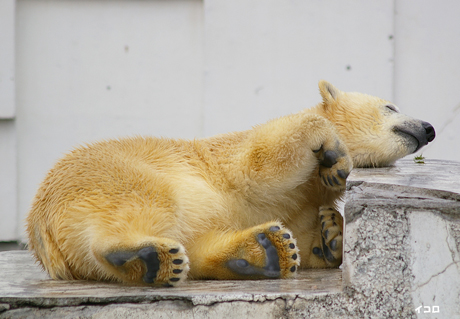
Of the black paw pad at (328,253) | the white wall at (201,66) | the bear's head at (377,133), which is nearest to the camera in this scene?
the black paw pad at (328,253)

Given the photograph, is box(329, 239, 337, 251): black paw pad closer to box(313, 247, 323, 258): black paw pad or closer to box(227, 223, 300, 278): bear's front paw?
box(313, 247, 323, 258): black paw pad

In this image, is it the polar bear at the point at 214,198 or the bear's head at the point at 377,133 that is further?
the bear's head at the point at 377,133

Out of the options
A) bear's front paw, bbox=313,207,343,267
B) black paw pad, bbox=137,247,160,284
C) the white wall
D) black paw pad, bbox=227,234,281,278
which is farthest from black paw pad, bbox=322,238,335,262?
the white wall

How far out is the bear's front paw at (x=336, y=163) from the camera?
2.54m

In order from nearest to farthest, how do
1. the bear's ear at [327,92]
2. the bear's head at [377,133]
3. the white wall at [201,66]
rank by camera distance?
the bear's head at [377,133], the bear's ear at [327,92], the white wall at [201,66]

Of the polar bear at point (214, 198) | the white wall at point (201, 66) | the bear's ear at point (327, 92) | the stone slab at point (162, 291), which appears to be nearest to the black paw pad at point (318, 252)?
the polar bear at point (214, 198)

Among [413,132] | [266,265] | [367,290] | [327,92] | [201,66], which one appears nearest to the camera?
[367,290]

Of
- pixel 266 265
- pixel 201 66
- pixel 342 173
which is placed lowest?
pixel 266 265

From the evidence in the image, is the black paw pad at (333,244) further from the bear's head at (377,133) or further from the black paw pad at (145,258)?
the black paw pad at (145,258)

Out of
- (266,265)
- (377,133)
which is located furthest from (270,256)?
(377,133)

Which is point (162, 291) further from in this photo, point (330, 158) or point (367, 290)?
point (330, 158)

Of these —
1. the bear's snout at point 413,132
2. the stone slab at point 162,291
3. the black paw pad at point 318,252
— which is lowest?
the black paw pad at point 318,252

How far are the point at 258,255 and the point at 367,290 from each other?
503mm

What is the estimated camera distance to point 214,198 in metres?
2.66
